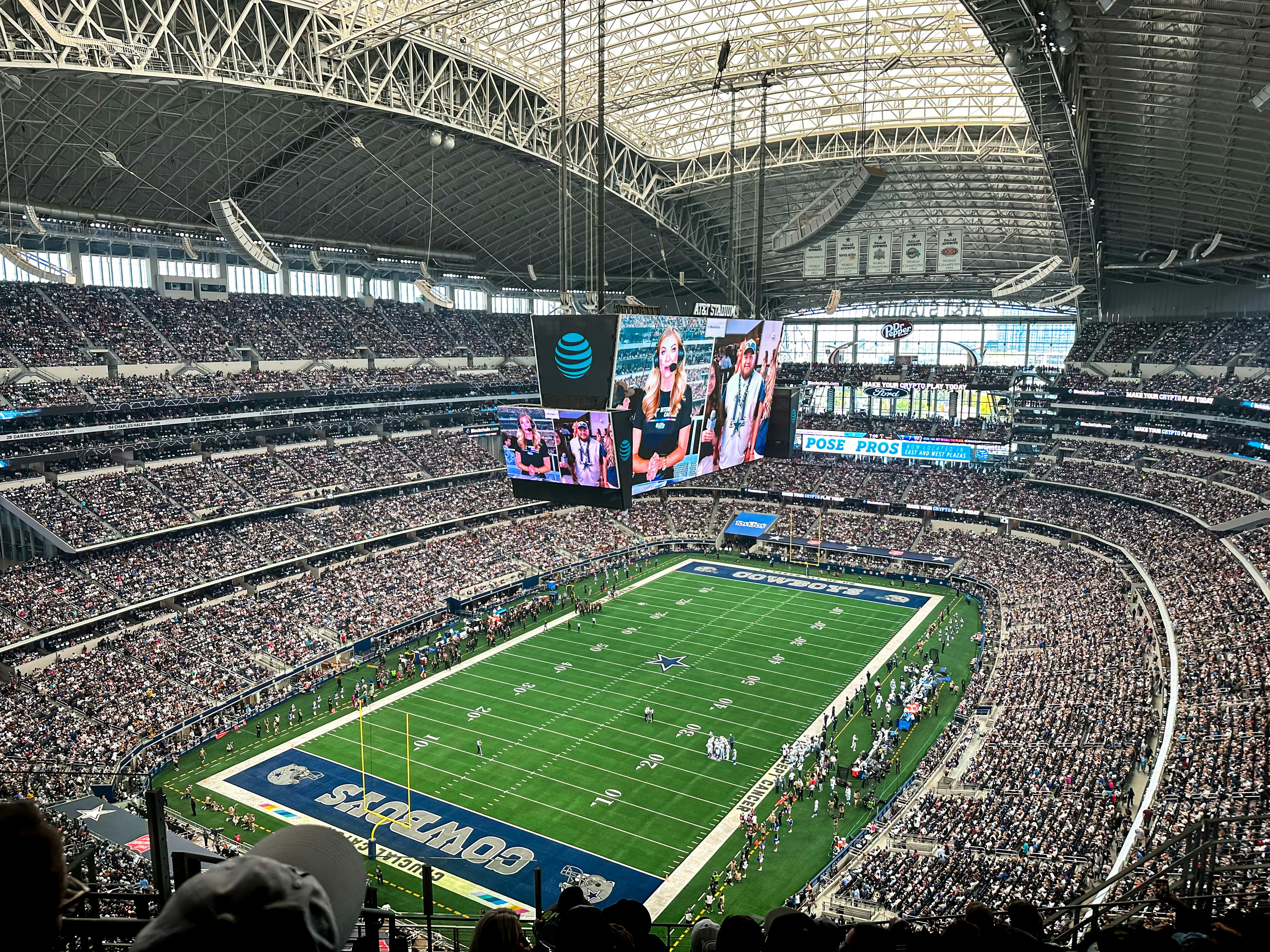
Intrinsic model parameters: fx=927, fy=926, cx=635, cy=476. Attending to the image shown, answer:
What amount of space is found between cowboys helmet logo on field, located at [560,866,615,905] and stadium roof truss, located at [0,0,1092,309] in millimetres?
22147

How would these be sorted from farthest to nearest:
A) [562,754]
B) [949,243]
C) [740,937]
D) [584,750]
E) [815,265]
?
1. [815,265]
2. [949,243]
3. [584,750]
4. [562,754]
5. [740,937]

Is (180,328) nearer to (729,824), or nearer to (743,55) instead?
(743,55)

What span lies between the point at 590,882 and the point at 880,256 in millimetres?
32118

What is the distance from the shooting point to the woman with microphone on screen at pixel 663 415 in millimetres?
24203

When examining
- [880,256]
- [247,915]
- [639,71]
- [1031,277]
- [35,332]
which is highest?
[639,71]

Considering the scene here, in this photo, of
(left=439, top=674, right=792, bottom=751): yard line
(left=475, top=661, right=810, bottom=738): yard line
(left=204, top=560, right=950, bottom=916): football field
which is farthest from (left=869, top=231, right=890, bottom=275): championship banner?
(left=439, top=674, right=792, bottom=751): yard line

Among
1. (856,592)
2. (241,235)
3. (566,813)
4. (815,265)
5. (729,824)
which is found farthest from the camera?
(856,592)

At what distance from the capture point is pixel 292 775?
2728 cm

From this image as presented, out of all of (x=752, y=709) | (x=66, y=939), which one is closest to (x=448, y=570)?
(x=752, y=709)

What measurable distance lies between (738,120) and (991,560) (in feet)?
86.1

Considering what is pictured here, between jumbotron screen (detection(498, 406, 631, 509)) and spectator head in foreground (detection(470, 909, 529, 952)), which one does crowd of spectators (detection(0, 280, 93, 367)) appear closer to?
jumbotron screen (detection(498, 406, 631, 509))

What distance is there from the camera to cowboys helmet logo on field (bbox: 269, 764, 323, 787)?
2686cm

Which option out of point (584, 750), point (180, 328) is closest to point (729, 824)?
point (584, 750)

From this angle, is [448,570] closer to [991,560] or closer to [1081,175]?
[991,560]
